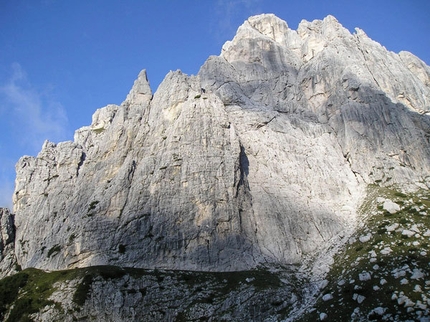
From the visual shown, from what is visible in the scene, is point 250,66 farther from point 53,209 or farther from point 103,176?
point 53,209

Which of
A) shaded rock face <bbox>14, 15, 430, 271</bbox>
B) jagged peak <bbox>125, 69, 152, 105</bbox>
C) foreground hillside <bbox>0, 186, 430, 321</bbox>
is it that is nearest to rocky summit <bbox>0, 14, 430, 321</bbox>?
foreground hillside <bbox>0, 186, 430, 321</bbox>

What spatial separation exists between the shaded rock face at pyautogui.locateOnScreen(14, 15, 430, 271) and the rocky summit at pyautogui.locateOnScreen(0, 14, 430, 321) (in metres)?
0.30

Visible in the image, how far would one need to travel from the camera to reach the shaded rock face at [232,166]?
56500 mm

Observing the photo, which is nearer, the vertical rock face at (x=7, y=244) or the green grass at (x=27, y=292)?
the green grass at (x=27, y=292)

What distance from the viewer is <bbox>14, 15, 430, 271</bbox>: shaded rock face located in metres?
56.5

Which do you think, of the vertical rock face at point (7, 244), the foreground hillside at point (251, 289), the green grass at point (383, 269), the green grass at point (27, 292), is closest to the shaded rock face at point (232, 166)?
the vertical rock face at point (7, 244)

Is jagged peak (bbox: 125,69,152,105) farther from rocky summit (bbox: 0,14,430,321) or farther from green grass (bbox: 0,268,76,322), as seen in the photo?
green grass (bbox: 0,268,76,322)

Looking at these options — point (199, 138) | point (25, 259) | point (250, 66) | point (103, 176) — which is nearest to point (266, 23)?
point (250, 66)

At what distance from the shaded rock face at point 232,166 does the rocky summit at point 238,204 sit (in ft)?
0.98

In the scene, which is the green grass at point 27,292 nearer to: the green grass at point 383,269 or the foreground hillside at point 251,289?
the foreground hillside at point 251,289

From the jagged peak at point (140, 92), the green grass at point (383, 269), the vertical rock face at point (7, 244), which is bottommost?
the green grass at point (383, 269)

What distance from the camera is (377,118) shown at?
258 feet

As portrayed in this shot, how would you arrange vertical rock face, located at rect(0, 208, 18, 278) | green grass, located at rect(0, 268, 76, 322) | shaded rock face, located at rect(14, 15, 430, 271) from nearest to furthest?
green grass, located at rect(0, 268, 76, 322) < shaded rock face, located at rect(14, 15, 430, 271) < vertical rock face, located at rect(0, 208, 18, 278)

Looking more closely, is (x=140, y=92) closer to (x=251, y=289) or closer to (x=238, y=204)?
(x=238, y=204)
